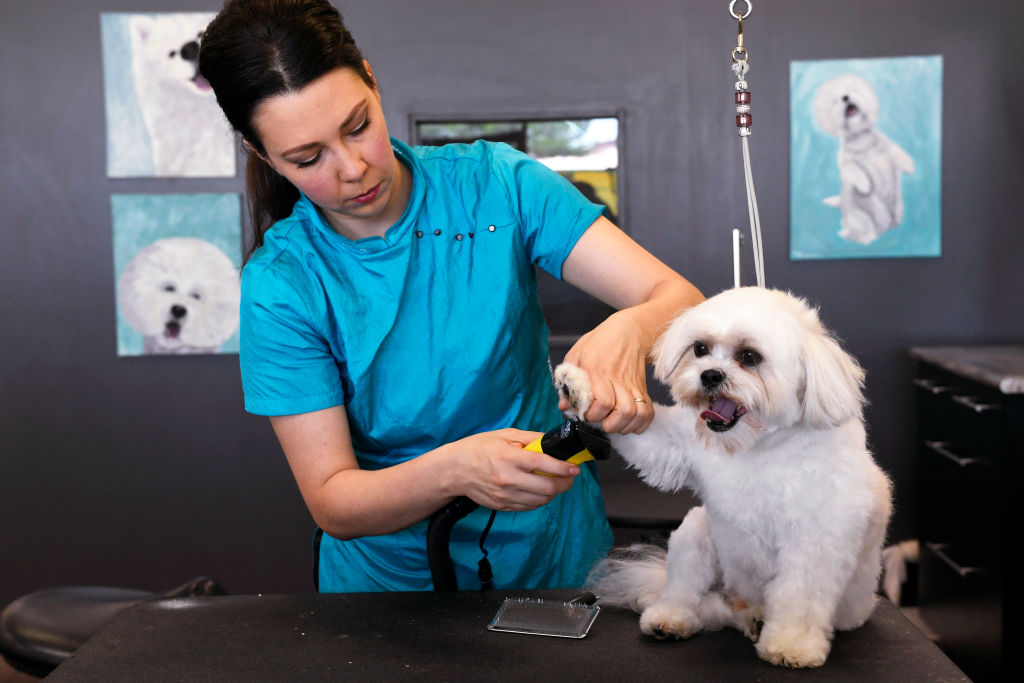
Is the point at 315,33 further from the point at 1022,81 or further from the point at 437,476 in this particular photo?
the point at 1022,81

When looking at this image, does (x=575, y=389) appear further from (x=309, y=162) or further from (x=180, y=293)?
(x=180, y=293)

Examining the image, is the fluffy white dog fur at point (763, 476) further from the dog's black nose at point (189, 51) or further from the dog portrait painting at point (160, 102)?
the dog's black nose at point (189, 51)

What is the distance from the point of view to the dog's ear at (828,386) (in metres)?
1.15

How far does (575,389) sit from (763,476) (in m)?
0.26

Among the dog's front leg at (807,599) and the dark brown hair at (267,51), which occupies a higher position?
the dark brown hair at (267,51)

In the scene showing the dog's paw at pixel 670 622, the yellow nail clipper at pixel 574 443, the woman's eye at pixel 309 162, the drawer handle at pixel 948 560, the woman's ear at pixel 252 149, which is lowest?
the drawer handle at pixel 948 560

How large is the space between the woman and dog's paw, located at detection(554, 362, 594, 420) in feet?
0.09

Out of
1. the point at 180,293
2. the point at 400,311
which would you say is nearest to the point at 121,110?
the point at 180,293

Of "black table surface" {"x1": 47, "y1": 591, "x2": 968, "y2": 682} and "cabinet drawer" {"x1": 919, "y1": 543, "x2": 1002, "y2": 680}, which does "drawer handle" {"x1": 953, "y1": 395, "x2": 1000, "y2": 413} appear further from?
"black table surface" {"x1": 47, "y1": 591, "x2": 968, "y2": 682}

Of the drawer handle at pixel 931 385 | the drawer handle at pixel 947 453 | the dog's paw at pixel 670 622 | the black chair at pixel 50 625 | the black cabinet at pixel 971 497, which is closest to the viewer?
the dog's paw at pixel 670 622

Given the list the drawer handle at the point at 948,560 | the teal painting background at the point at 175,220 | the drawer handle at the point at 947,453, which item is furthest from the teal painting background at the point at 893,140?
the teal painting background at the point at 175,220

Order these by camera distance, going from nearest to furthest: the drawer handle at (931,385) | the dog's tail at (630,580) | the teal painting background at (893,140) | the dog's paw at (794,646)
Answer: the dog's paw at (794,646) → the dog's tail at (630,580) → the drawer handle at (931,385) → the teal painting background at (893,140)

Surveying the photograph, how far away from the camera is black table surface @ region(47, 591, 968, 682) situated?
110 centimetres

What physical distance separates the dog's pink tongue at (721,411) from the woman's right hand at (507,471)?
0.18 m
